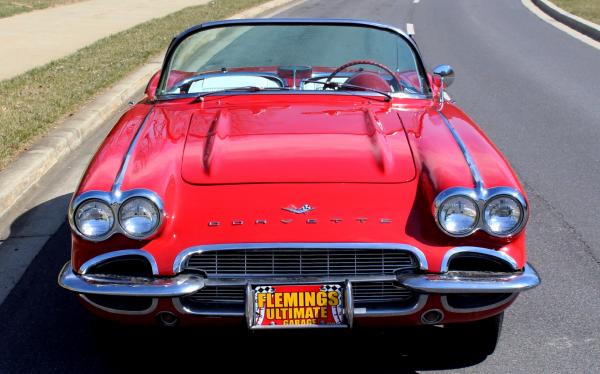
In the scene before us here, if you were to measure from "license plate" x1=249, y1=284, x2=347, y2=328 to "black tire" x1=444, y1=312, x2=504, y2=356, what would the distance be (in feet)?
2.47

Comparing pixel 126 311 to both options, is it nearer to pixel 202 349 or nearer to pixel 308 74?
pixel 202 349

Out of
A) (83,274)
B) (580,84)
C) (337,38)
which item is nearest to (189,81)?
(83,274)

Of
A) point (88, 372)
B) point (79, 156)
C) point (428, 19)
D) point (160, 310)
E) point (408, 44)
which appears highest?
point (408, 44)

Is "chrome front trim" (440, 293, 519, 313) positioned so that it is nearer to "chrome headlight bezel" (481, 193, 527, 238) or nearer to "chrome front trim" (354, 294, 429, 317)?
"chrome front trim" (354, 294, 429, 317)

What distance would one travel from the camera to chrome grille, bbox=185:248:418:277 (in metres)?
3.50

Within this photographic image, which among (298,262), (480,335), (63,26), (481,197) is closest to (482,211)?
(481,197)

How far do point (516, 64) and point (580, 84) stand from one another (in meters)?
1.90

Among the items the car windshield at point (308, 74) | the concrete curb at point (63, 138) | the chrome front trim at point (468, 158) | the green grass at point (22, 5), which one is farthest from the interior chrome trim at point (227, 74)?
the green grass at point (22, 5)

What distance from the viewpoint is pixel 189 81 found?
17.5 feet

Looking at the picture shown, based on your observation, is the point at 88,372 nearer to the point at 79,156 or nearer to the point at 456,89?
the point at 79,156

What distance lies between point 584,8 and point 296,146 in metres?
18.8

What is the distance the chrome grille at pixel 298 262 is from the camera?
3500mm

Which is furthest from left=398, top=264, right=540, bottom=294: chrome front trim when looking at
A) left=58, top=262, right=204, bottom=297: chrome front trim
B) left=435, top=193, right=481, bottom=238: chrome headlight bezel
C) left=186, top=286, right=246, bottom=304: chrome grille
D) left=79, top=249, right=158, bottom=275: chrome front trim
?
left=79, top=249, right=158, bottom=275: chrome front trim

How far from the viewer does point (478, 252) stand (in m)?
3.57
